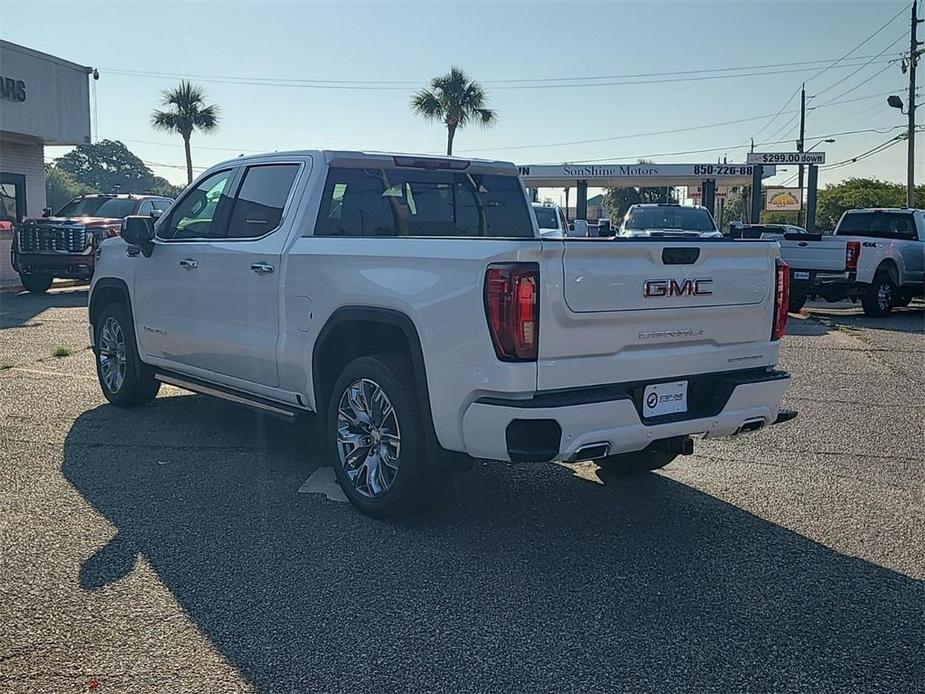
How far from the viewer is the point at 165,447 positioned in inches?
267

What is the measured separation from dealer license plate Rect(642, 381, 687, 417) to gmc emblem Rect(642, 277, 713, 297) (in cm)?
46

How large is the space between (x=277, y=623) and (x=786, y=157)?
31697 millimetres

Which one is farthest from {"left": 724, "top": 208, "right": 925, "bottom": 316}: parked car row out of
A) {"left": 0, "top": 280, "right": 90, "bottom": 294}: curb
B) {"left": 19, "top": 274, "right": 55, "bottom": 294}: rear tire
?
{"left": 0, "top": 280, "right": 90, "bottom": 294}: curb

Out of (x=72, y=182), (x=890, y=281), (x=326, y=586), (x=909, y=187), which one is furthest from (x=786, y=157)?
(x=72, y=182)

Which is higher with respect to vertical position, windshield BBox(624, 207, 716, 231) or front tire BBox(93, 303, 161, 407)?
windshield BBox(624, 207, 716, 231)

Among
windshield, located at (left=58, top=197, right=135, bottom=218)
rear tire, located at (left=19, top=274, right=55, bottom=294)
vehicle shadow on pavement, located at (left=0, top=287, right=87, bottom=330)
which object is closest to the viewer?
vehicle shadow on pavement, located at (left=0, top=287, right=87, bottom=330)

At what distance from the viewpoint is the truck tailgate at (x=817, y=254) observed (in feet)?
54.2

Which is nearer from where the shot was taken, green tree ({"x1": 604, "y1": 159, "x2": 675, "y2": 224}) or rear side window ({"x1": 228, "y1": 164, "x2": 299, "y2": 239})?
rear side window ({"x1": 228, "y1": 164, "x2": 299, "y2": 239})

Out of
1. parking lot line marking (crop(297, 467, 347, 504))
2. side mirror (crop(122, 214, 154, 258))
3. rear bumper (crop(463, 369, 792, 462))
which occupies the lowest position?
parking lot line marking (crop(297, 467, 347, 504))

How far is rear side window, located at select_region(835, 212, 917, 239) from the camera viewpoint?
60.6ft

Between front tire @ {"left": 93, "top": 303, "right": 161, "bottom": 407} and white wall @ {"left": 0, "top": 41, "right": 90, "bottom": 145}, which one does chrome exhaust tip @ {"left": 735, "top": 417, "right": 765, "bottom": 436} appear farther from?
white wall @ {"left": 0, "top": 41, "right": 90, "bottom": 145}

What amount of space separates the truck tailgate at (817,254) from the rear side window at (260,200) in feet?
39.6

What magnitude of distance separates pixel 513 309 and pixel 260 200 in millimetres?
2702

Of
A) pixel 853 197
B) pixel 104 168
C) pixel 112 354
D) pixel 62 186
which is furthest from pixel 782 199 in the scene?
pixel 104 168
